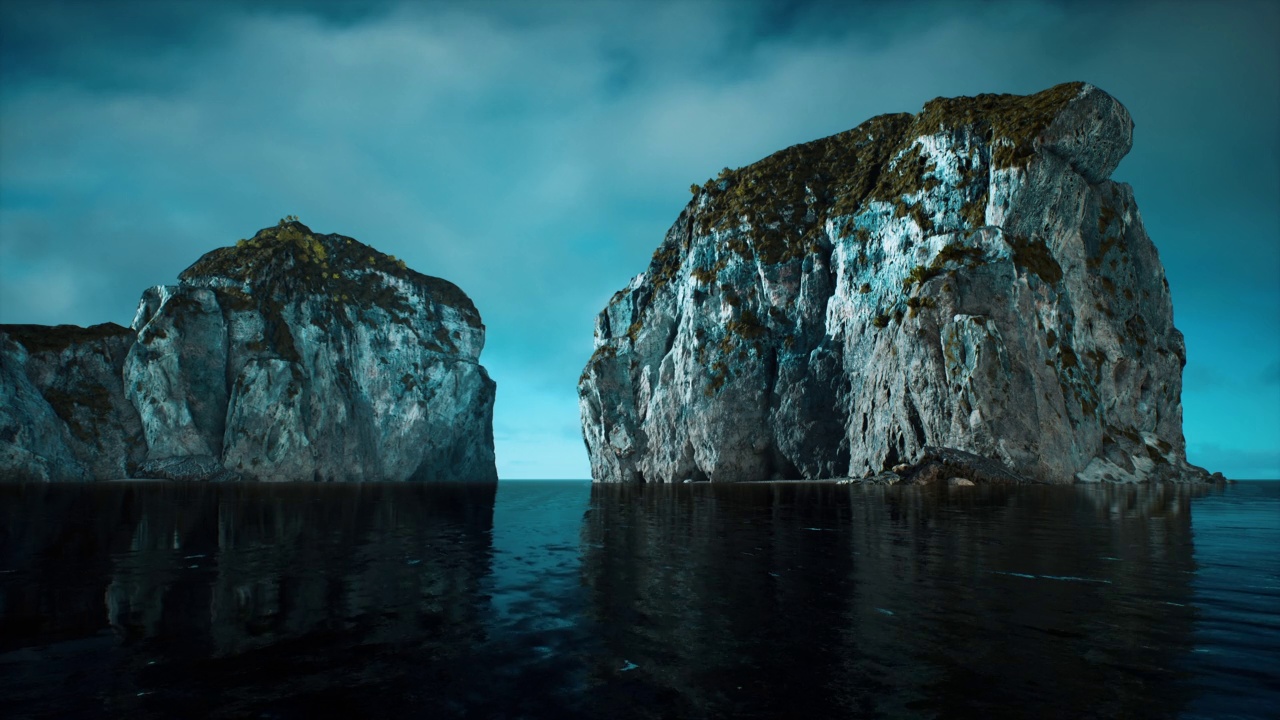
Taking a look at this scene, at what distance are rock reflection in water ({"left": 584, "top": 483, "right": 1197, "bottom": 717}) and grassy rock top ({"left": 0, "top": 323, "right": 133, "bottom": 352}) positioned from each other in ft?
465

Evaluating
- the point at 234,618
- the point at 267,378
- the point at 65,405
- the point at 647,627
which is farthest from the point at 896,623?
the point at 65,405

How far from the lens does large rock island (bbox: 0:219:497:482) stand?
119 m

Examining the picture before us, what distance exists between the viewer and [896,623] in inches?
453

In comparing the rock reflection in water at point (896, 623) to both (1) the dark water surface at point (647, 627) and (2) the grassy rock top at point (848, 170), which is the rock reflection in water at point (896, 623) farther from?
(2) the grassy rock top at point (848, 170)

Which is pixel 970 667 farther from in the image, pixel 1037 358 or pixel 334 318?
pixel 334 318

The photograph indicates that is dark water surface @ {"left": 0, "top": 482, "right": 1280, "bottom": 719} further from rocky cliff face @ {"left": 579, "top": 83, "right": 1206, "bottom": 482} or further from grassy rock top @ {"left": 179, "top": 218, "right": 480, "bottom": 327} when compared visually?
grassy rock top @ {"left": 179, "top": 218, "right": 480, "bottom": 327}

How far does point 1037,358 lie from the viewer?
74.2 meters

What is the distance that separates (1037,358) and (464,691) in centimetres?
8085

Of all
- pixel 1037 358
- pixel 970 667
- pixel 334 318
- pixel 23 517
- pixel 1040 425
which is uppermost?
pixel 334 318

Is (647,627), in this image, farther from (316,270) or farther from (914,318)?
(316,270)

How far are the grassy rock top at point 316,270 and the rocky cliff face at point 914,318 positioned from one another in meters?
63.9

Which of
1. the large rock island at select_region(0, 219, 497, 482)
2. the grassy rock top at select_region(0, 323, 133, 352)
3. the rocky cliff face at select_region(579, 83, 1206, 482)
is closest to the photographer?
the rocky cliff face at select_region(579, 83, 1206, 482)

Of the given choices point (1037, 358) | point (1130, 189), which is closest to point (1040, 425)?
point (1037, 358)

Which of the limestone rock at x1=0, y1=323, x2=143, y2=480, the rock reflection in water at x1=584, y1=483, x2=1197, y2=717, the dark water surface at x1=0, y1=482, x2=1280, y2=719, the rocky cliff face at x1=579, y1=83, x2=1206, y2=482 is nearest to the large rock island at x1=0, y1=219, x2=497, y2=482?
the limestone rock at x1=0, y1=323, x2=143, y2=480
